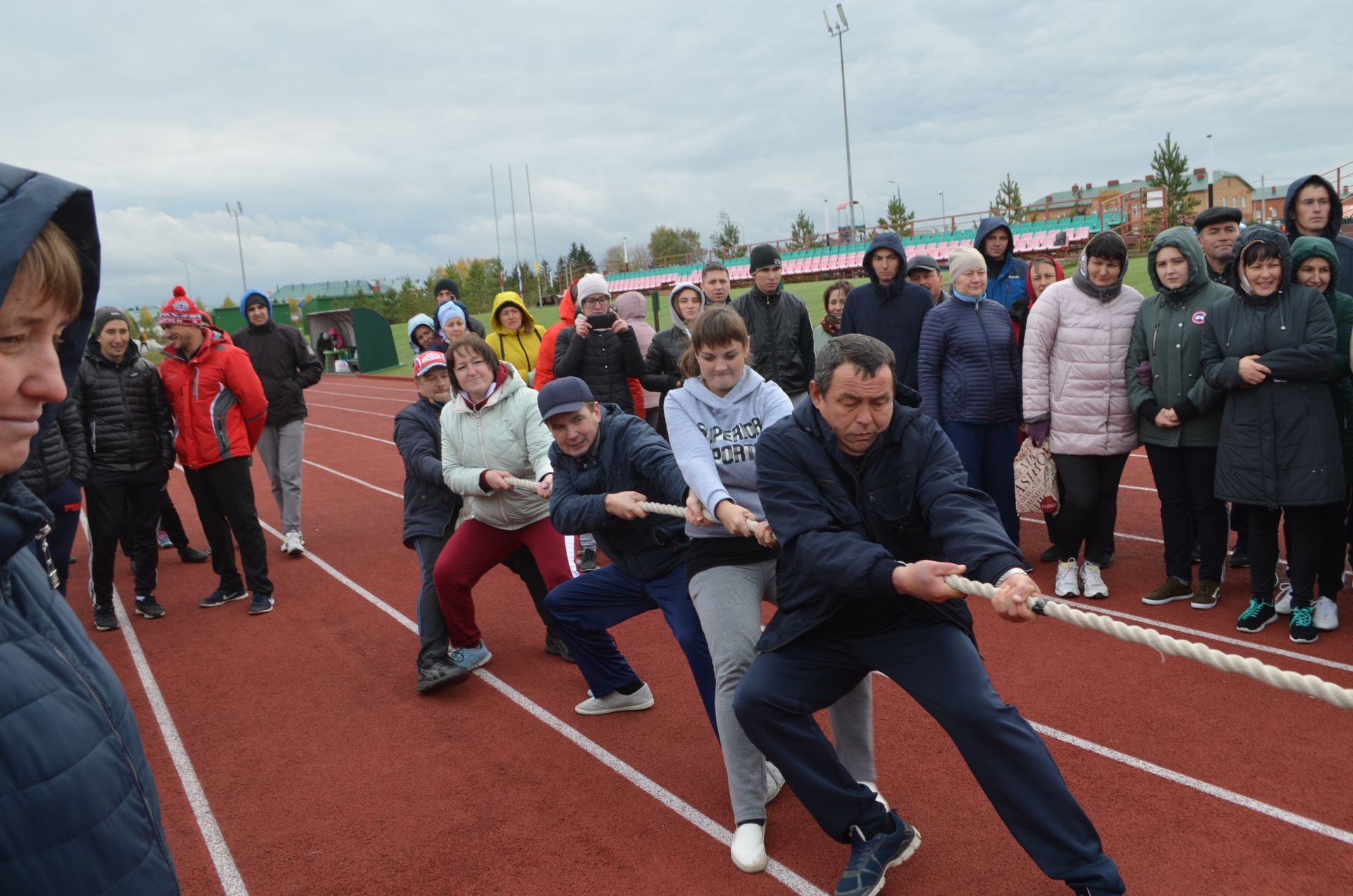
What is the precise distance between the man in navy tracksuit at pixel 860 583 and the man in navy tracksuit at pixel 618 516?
860mm

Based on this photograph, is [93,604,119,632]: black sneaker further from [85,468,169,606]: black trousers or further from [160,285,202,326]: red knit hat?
[160,285,202,326]: red knit hat

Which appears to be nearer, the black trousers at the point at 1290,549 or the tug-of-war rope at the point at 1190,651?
the tug-of-war rope at the point at 1190,651

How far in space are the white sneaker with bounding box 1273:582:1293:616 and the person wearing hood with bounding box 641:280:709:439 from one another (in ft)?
14.6

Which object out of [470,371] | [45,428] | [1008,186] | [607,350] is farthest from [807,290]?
[45,428]

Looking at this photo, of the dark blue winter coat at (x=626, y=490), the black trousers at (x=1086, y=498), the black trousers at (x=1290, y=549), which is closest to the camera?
the dark blue winter coat at (x=626, y=490)

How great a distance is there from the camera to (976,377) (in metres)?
6.59

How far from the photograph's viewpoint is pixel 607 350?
754 centimetres

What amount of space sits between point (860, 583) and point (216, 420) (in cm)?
581

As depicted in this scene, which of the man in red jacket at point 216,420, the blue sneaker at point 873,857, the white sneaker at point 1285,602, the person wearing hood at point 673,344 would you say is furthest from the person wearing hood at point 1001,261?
the man in red jacket at point 216,420

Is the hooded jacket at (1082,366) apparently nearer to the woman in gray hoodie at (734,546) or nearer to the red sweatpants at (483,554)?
the woman in gray hoodie at (734,546)

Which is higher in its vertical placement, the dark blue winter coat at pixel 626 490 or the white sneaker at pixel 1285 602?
the dark blue winter coat at pixel 626 490

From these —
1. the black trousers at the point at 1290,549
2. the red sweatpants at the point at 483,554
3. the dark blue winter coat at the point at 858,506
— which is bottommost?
the black trousers at the point at 1290,549

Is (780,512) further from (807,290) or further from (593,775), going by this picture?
(807,290)

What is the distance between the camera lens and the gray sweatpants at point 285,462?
29.1ft
